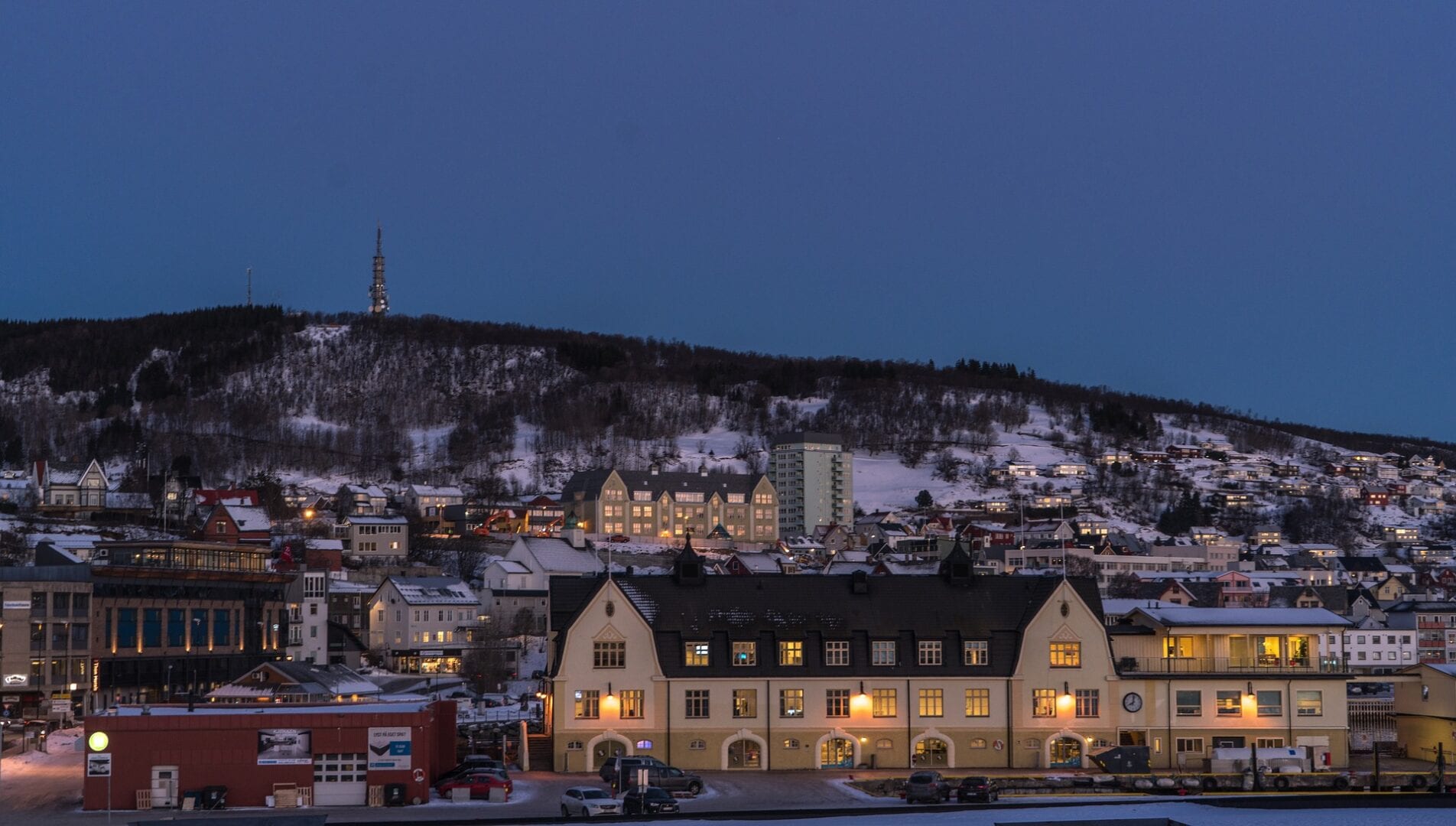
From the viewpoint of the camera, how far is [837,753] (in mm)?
53875

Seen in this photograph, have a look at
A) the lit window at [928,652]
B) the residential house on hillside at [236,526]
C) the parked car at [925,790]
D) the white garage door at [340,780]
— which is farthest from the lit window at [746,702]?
the residential house on hillside at [236,526]

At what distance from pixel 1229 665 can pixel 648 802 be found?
76.9 feet

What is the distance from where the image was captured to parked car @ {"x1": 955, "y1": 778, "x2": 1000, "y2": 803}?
43.7 m

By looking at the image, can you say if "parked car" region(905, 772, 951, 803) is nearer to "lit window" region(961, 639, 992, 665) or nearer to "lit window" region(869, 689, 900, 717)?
"lit window" region(869, 689, 900, 717)

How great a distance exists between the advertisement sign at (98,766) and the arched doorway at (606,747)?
1498 cm

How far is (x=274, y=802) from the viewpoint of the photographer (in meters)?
43.5

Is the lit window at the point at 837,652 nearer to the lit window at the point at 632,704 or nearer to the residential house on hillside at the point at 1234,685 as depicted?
the lit window at the point at 632,704

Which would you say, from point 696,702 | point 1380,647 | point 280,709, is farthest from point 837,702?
point 1380,647

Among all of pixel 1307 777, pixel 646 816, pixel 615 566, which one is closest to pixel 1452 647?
pixel 615 566

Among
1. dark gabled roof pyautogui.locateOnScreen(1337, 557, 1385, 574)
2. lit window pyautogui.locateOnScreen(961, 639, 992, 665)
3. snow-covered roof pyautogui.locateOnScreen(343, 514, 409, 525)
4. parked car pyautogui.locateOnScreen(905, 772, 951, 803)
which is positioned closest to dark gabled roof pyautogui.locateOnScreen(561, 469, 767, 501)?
snow-covered roof pyautogui.locateOnScreen(343, 514, 409, 525)

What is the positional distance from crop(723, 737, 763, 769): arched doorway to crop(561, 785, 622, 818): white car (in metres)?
12.4

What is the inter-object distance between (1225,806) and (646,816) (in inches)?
541

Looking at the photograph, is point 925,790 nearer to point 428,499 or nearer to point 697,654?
point 697,654

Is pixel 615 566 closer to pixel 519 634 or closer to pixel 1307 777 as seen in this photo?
pixel 519 634
